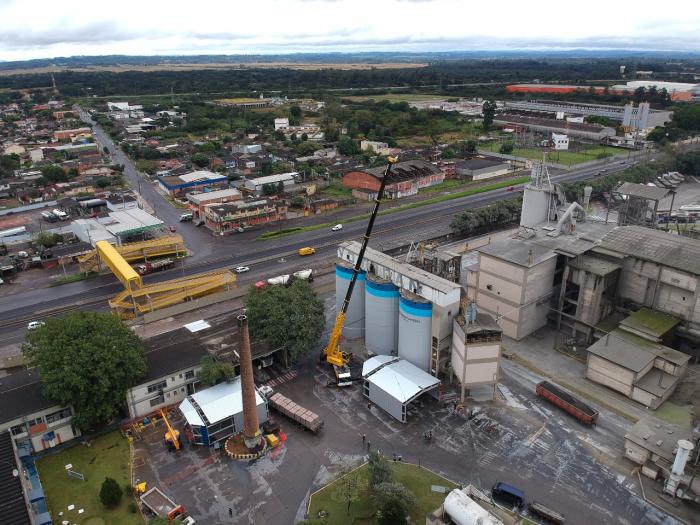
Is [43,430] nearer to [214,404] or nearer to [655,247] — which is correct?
[214,404]

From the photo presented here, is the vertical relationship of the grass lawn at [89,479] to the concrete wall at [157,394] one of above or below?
below

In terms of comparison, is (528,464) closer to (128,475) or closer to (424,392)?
(424,392)

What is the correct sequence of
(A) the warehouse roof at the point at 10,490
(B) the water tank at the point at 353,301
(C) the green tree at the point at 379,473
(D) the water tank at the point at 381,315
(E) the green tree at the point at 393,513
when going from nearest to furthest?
1. (E) the green tree at the point at 393,513
2. (A) the warehouse roof at the point at 10,490
3. (C) the green tree at the point at 379,473
4. (D) the water tank at the point at 381,315
5. (B) the water tank at the point at 353,301

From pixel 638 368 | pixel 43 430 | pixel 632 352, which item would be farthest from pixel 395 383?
pixel 43 430

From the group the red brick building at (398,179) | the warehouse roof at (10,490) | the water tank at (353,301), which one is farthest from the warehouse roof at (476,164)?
the warehouse roof at (10,490)

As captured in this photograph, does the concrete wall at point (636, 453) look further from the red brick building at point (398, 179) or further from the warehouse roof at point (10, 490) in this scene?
the red brick building at point (398, 179)

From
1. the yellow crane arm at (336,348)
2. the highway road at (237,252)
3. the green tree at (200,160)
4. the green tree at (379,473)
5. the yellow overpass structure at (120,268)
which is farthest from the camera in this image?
the green tree at (200,160)

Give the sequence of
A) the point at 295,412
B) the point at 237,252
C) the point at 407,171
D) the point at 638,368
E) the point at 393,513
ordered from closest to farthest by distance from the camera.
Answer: the point at 393,513, the point at 295,412, the point at 638,368, the point at 237,252, the point at 407,171

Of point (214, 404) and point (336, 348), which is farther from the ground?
point (214, 404)
